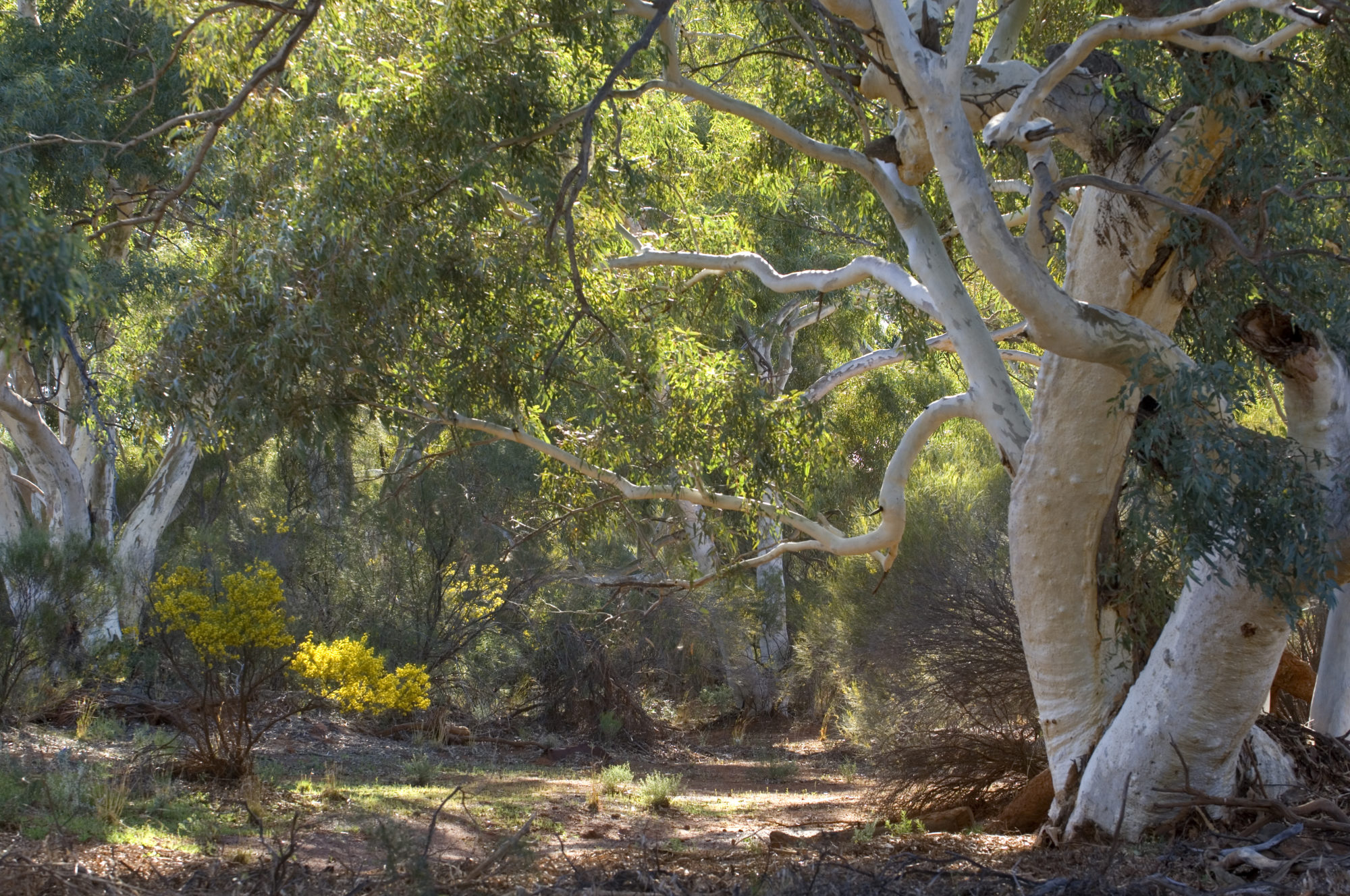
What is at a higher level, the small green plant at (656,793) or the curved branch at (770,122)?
the curved branch at (770,122)

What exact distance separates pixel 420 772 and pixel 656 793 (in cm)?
192

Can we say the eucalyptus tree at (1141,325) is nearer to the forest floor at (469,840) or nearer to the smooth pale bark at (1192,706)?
the smooth pale bark at (1192,706)

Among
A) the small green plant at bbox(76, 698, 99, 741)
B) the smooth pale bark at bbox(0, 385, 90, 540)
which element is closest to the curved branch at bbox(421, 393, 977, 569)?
the small green plant at bbox(76, 698, 99, 741)

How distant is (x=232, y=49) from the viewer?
7004mm

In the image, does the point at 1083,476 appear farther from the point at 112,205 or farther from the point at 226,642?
the point at 112,205

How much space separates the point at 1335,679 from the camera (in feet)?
23.3

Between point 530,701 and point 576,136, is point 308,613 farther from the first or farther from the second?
point 576,136

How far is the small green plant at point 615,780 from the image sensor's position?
360 inches

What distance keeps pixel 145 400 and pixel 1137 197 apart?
5.42m

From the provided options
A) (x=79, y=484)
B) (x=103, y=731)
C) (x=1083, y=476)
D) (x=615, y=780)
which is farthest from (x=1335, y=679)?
(x=79, y=484)

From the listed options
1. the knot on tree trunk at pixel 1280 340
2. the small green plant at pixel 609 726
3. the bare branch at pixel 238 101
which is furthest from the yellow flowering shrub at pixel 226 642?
the small green plant at pixel 609 726

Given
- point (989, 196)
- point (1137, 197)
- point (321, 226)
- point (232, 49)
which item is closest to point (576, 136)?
point (321, 226)

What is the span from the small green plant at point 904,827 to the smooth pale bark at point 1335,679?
251 centimetres

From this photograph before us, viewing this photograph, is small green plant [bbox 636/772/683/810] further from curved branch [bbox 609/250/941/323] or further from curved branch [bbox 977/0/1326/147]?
curved branch [bbox 977/0/1326/147]
